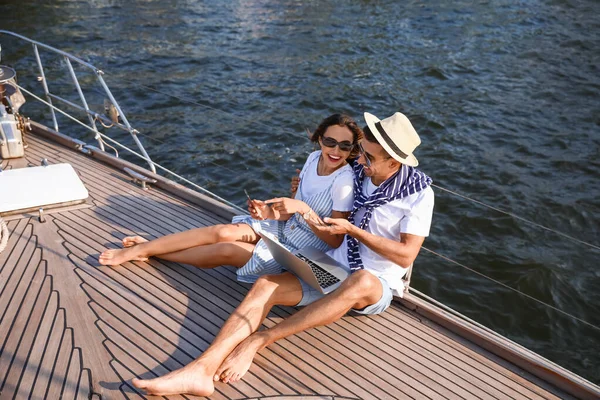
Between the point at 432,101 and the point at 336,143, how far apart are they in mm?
7504

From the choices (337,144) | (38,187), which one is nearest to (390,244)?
(337,144)

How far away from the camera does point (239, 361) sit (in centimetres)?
315

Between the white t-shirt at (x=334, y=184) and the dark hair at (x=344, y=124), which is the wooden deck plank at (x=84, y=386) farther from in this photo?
the dark hair at (x=344, y=124)

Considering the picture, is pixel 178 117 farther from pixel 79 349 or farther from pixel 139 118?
pixel 79 349

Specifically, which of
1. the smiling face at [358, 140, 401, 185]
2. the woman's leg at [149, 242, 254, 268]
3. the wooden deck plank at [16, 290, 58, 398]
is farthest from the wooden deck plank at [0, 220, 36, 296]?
the smiling face at [358, 140, 401, 185]

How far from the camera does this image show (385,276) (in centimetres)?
356

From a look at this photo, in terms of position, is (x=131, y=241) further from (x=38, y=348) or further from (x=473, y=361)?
(x=473, y=361)

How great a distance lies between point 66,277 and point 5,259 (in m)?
0.49

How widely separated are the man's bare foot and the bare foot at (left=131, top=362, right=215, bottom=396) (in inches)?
4.1

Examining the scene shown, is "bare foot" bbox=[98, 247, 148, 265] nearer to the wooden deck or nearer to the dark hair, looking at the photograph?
the wooden deck

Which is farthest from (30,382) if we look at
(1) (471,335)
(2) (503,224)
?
(2) (503,224)

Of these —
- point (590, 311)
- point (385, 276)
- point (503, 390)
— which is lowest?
point (590, 311)

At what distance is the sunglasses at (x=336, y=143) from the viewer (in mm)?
3568

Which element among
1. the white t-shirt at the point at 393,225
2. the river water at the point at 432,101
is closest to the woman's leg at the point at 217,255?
the white t-shirt at the point at 393,225
